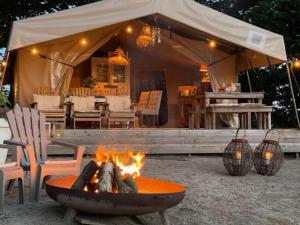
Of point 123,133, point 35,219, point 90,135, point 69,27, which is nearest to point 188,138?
point 123,133

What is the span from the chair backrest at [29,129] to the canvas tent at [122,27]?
288 centimetres

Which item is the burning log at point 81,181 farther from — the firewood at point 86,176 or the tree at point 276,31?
the tree at point 276,31

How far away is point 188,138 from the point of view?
286 inches

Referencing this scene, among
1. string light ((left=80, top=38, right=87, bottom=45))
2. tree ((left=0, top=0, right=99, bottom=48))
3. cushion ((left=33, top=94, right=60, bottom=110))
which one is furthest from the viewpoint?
tree ((left=0, top=0, right=99, bottom=48))

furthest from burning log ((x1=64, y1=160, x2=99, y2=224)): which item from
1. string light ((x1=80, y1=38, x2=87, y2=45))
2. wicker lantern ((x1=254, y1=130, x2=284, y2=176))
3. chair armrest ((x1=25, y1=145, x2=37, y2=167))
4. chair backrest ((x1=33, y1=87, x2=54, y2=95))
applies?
string light ((x1=80, y1=38, x2=87, y2=45))

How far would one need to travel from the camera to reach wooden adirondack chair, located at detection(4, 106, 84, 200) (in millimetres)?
3662

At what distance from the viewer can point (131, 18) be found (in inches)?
288

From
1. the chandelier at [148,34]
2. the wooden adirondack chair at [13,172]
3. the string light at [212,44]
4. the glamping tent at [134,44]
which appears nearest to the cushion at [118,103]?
the glamping tent at [134,44]

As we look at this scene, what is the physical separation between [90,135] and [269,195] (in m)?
3.52

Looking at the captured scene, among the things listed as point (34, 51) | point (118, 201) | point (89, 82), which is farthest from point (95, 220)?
point (89, 82)

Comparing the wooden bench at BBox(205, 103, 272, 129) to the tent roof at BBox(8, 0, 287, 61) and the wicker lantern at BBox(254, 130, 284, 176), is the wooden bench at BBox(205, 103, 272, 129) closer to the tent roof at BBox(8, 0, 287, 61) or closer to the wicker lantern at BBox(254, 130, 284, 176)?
the tent roof at BBox(8, 0, 287, 61)

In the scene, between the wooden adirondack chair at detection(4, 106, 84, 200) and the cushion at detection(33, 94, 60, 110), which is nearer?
the wooden adirondack chair at detection(4, 106, 84, 200)

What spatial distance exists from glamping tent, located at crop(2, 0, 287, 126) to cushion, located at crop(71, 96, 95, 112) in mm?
824

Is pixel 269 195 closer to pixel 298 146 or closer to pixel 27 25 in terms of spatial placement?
pixel 298 146
